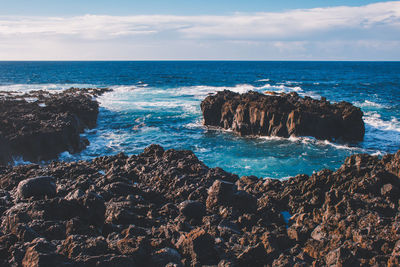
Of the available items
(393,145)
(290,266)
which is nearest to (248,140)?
(393,145)

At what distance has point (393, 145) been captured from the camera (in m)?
30.3

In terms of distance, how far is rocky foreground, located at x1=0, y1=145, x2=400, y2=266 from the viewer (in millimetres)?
8812

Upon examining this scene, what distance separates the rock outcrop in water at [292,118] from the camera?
31375 mm

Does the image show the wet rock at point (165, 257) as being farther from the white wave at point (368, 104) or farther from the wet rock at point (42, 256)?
the white wave at point (368, 104)

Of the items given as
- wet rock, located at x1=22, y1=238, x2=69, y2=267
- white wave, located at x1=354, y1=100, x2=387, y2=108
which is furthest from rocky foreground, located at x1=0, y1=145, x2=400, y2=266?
white wave, located at x1=354, y1=100, x2=387, y2=108

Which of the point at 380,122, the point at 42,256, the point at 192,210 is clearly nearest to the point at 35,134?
the point at 192,210

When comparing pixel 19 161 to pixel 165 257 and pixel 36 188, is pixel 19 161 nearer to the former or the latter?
pixel 36 188

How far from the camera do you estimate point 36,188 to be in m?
13.4

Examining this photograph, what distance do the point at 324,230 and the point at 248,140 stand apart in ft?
70.1

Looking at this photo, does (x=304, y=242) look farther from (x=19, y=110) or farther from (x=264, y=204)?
(x=19, y=110)

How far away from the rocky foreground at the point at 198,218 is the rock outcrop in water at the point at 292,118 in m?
16.2

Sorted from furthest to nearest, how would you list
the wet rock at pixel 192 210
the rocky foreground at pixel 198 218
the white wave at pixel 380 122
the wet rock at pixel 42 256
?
the white wave at pixel 380 122, the wet rock at pixel 192 210, the rocky foreground at pixel 198 218, the wet rock at pixel 42 256

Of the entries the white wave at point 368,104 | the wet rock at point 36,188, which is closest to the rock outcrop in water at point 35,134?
the wet rock at point 36,188

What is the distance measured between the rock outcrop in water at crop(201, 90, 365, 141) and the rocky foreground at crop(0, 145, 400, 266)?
16.2m
